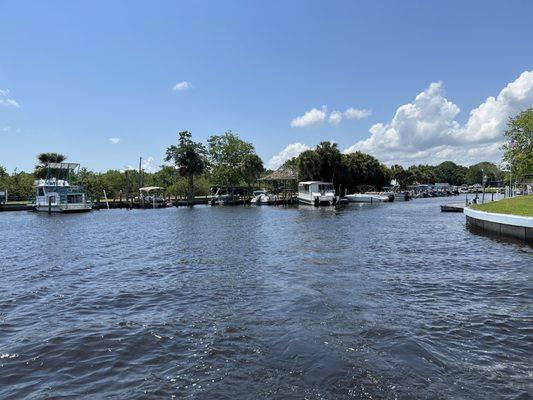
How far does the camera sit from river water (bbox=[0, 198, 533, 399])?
669 centimetres

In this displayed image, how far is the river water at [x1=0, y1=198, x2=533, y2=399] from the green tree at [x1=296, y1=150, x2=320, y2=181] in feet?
228

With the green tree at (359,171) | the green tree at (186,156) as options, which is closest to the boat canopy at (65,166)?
the green tree at (186,156)

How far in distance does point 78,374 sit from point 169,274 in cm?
882

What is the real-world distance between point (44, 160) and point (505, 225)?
91.1 m

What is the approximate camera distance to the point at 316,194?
73188 millimetres

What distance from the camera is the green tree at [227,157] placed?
101500 millimetres

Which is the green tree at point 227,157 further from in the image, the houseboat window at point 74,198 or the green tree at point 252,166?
the houseboat window at point 74,198

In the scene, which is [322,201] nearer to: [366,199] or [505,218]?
[366,199]

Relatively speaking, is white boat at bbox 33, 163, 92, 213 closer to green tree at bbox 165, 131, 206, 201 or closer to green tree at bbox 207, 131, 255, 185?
green tree at bbox 165, 131, 206, 201

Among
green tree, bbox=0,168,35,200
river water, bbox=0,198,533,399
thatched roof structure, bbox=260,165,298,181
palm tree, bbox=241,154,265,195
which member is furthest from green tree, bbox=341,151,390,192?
river water, bbox=0,198,533,399

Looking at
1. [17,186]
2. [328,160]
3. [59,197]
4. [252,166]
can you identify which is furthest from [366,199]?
[17,186]

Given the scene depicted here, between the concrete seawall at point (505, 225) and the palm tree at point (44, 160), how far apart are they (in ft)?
278

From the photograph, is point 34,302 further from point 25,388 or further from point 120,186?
point 120,186

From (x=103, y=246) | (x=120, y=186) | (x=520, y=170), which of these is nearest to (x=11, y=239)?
(x=103, y=246)
